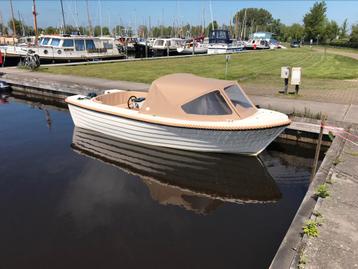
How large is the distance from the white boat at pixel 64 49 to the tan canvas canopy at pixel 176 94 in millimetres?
23225

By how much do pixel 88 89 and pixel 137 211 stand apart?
36.5 ft

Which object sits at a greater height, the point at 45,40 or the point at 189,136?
the point at 45,40

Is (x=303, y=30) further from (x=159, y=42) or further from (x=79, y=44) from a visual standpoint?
(x=79, y=44)

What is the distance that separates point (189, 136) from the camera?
9500mm

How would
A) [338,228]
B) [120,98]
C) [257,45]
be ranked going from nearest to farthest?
[338,228]
[120,98]
[257,45]

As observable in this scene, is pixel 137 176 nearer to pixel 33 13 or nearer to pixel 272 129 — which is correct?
pixel 272 129

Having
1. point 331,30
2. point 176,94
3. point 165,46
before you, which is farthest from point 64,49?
point 331,30

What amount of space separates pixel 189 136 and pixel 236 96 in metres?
1.93

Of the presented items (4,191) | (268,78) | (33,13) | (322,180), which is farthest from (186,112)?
(33,13)

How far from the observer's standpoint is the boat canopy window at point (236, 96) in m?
9.57

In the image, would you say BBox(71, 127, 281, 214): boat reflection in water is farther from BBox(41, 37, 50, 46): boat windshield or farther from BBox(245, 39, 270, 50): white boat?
BBox(245, 39, 270, 50): white boat

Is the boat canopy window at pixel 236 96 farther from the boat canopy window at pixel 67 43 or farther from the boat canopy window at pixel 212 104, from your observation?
the boat canopy window at pixel 67 43

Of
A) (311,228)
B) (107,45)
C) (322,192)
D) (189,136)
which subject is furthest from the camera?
(107,45)

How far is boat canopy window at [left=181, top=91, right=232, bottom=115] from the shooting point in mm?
9266
